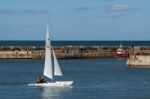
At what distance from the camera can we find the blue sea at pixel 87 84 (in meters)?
72.5

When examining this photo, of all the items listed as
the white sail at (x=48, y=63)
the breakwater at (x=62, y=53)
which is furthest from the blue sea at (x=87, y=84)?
the breakwater at (x=62, y=53)

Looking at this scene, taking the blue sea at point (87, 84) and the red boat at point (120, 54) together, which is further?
the red boat at point (120, 54)

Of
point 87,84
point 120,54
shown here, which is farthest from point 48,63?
point 120,54

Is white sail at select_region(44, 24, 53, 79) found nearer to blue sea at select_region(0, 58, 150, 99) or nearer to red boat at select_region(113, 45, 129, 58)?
blue sea at select_region(0, 58, 150, 99)

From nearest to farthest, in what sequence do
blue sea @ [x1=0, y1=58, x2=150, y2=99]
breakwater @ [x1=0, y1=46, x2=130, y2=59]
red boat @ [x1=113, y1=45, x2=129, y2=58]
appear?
1. blue sea @ [x1=0, y1=58, x2=150, y2=99]
2. breakwater @ [x1=0, y1=46, x2=130, y2=59]
3. red boat @ [x1=113, y1=45, x2=129, y2=58]

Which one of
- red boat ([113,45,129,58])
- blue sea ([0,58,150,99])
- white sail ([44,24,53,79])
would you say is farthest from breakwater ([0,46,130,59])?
white sail ([44,24,53,79])

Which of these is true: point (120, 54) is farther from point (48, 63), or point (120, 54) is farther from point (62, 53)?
point (48, 63)

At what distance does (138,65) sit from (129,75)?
16728mm

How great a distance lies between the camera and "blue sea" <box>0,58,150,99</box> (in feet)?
238

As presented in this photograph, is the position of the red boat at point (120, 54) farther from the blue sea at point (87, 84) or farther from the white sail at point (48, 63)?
the white sail at point (48, 63)

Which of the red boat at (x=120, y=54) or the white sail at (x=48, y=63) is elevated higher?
the white sail at (x=48, y=63)

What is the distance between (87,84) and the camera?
85.6 metres

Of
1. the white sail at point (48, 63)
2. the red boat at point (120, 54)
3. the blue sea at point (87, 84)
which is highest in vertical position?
the white sail at point (48, 63)

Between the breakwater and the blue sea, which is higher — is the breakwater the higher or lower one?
the higher one
